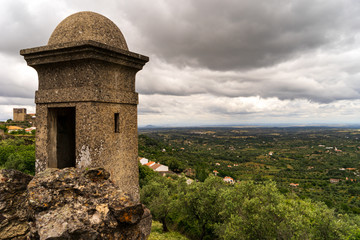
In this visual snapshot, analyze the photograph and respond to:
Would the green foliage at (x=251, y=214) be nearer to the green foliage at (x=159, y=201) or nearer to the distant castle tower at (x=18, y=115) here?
the green foliage at (x=159, y=201)

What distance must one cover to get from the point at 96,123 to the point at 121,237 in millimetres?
1905

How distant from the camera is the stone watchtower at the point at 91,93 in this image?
359 cm

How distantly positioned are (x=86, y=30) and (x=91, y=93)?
134 centimetres

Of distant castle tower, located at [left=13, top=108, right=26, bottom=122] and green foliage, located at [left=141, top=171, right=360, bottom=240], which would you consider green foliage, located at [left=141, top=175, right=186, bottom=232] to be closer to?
green foliage, located at [left=141, top=171, right=360, bottom=240]

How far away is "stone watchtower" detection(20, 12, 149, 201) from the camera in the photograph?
3592 mm

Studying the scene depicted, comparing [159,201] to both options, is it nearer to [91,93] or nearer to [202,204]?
[202,204]

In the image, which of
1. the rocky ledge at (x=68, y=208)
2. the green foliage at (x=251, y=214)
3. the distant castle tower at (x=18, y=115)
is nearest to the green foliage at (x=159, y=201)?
the green foliage at (x=251, y=214)

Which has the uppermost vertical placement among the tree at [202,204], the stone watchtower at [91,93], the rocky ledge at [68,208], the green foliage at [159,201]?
the stone watchtower at [91,93]

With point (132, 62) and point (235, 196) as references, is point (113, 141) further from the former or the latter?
point (235, 196)

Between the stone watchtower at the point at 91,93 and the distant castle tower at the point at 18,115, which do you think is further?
the distant castle tower at the point at 18,115

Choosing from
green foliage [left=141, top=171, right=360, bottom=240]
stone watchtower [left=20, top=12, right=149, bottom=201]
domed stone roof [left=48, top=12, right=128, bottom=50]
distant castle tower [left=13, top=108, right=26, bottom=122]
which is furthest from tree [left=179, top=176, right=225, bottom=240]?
distant castle tower [left=13, top=108, right=26, bottom=122]

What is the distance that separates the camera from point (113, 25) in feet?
14.4

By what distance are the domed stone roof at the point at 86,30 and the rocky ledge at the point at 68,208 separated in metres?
2.50

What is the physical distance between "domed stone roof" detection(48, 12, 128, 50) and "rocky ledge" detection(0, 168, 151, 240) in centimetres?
250
